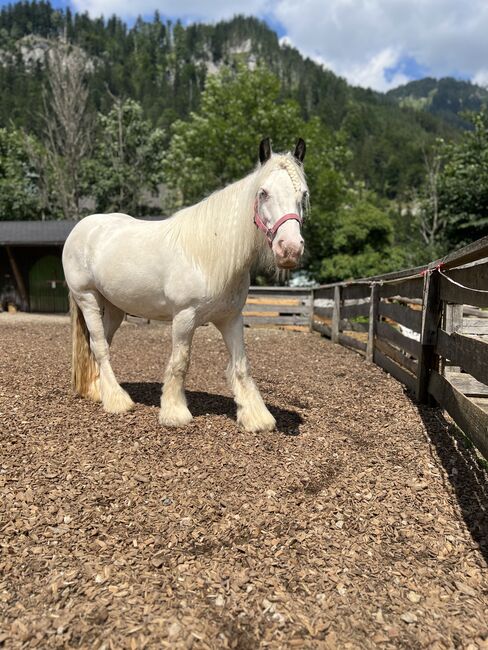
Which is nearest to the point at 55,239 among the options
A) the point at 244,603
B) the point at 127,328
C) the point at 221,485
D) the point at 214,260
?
the point at 127,328

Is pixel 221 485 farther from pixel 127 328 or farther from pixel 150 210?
pixel 150 210

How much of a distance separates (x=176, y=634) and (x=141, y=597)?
0.97 feet

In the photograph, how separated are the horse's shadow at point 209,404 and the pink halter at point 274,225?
1.83 m

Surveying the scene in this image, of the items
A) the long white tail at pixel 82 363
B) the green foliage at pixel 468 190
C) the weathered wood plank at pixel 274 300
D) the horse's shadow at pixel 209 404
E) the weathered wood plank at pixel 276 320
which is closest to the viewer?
the horse's shadow at pixel 209 404

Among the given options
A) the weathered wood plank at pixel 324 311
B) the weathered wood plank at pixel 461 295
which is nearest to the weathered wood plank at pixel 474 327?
the weathered wood plank at pixel 461 295

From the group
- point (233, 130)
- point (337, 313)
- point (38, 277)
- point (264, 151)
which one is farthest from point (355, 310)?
point (233, 130)

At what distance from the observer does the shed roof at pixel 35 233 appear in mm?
16500

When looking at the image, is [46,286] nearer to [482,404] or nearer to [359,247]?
[359,247]

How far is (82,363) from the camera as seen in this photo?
5055 mm

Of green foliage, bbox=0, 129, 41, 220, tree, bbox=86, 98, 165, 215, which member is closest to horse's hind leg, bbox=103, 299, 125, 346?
tree, bbox=86, 98, 165, 215

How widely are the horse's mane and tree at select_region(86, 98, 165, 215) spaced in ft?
87.7

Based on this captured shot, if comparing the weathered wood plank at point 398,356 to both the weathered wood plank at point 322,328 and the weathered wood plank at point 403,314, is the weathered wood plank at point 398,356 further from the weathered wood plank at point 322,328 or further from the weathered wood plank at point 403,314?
the weathered wood plank at point 322,328

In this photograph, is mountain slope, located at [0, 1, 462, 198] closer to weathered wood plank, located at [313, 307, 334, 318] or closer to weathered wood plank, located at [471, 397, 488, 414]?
weathered wood plank, located at [313, 307, 334, 318]

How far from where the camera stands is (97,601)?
215 cm
